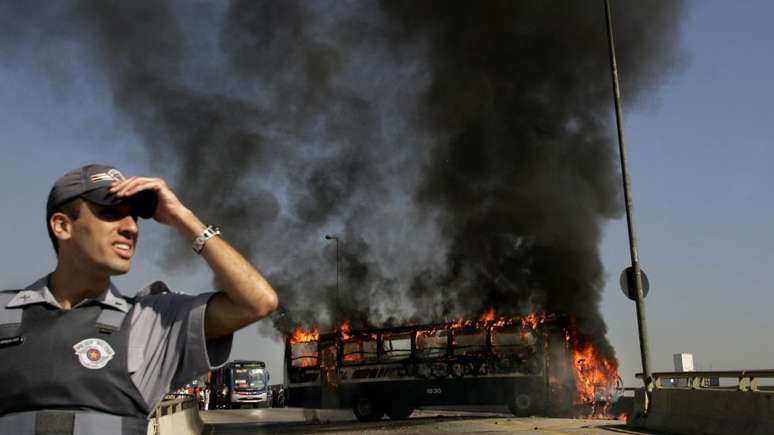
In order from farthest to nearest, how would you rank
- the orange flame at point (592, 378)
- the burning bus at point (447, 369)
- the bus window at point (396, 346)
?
the bus window at point (396, 346), the orange flame at point (592, 378), the burning bus at point (447, 369)

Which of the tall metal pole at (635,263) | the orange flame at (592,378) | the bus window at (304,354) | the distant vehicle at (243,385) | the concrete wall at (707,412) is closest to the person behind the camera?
the concrete wall at (707,412)

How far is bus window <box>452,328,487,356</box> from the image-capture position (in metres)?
24.5

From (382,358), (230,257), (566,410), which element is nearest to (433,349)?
(382,358)

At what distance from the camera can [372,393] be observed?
25375mm

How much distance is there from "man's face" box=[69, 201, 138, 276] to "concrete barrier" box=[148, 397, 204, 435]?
8.32 metres

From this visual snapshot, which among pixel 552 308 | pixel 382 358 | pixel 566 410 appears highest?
pixel 552 308

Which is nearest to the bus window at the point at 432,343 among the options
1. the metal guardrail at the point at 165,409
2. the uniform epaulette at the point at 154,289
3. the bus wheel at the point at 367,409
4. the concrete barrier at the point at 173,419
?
the bus wheel at the point at 367,409

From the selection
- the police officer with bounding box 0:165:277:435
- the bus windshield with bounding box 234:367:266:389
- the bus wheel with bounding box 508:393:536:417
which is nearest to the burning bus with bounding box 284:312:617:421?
the bus wheel with bounding box 508:393:536:417

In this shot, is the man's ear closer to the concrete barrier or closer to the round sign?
the concrete barrier

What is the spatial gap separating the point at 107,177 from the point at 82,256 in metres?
0.22

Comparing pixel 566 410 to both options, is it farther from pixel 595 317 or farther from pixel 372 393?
pixel 595 317

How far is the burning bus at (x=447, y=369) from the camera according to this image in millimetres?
23531

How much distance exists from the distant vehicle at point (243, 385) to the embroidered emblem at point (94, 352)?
4207 centimetres

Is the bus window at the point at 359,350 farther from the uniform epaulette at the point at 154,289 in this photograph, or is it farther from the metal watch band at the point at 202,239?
the metal watch band at the point at 202,239
